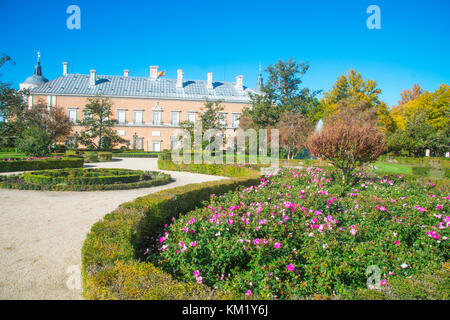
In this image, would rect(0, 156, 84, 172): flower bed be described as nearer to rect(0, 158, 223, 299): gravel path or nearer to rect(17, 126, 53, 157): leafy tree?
rect(17, 126, 53, 157): leafy tree

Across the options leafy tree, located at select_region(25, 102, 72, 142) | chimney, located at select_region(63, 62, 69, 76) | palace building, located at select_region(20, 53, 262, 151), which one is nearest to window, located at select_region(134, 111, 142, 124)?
palace building, located at select_region(20, 53, 262, 151)

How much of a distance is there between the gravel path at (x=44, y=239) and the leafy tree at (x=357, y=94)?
27.8 meters

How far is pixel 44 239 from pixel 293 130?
20229 mm

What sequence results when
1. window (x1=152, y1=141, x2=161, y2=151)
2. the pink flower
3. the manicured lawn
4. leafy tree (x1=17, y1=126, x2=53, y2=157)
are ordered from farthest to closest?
window (x1=152, y1=141, x2=161, y2=151)
leafy tree (x1=17, y1=126, x2=53, y2=157)
the manicured lawn
the pink flower

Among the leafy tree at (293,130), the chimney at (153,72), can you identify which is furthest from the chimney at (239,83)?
the leafy tree at (293,130)

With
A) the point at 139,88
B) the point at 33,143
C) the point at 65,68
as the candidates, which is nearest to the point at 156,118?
the point at 139,88

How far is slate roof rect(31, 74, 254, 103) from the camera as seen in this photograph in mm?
39656

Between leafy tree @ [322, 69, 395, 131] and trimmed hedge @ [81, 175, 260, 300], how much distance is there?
2818 cm

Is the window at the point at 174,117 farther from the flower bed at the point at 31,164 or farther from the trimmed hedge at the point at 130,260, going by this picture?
the trimmed hedge at the point at 130,260

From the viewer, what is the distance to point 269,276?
9.31ft

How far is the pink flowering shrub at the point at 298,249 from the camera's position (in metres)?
2.88
